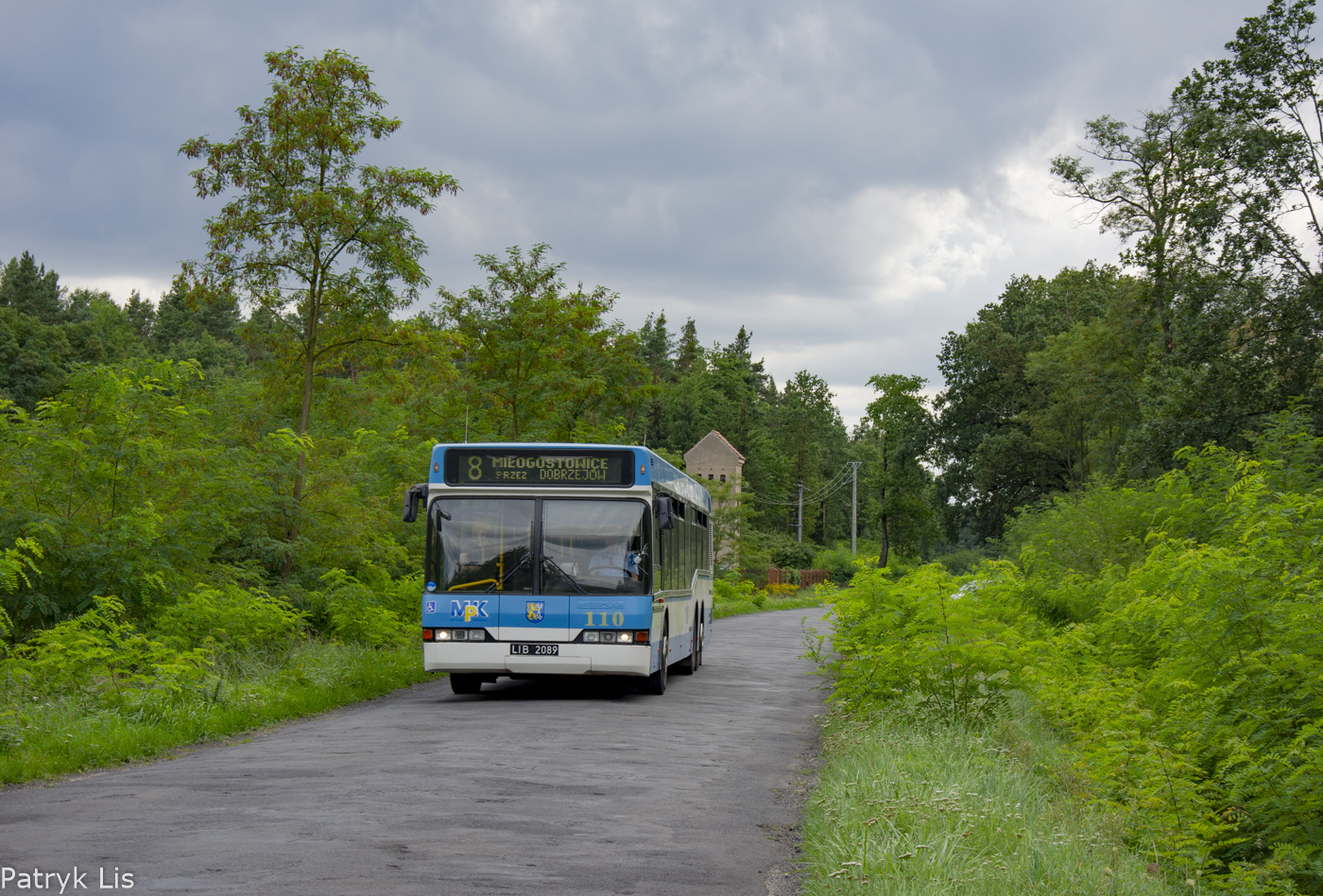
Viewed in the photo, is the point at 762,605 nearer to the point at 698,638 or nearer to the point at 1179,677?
the point at 698,638

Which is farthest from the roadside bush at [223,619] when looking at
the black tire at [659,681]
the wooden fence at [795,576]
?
the wooden fence at [795,576]

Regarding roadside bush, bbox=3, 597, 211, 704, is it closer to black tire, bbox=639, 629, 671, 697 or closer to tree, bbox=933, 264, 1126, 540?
black tire, bbox=639, 629, 671, 697

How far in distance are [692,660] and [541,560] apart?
252 inches

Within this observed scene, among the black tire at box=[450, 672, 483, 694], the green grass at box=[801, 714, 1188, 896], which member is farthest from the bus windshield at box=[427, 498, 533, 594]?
the green grass at box=[801, 714, 1188, 896]

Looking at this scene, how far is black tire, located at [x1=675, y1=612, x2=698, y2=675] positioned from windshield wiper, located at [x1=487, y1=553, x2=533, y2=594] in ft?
18.2

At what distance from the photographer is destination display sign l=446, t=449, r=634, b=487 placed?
15.2 metres

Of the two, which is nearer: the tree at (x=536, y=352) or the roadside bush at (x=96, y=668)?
the roadside bush at (x=96, y=668)

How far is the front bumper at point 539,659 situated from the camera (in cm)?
1467

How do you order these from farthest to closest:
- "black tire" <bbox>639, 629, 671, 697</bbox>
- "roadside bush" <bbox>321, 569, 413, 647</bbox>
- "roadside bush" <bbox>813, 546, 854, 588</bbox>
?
"roadside bush" <bbox>813, 546, 854, 588</bbox> < "roadside bush" <bbox>321, 569, 413, 647</bbox> < "black tire" <bbox>639, 629, 671, 697</bbox>

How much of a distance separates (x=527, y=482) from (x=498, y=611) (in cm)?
165

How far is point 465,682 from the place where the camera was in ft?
51.9

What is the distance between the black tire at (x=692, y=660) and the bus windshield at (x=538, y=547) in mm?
5144

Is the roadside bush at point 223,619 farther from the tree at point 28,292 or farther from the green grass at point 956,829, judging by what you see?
the tree at point 28,292

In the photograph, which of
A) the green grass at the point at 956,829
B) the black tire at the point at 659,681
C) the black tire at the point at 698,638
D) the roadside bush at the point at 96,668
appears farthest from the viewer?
the black tire at the point at 698,638
